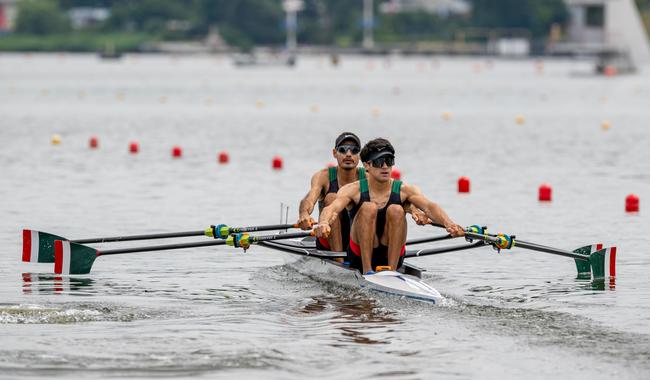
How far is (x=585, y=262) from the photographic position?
59.3ft

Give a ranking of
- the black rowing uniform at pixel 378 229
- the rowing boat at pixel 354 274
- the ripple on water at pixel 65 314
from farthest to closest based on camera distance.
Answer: the black rowing uniform at pixel 378 229 → the rowing boat at pixel 354 274 → the ripple on water at pixel 65 314

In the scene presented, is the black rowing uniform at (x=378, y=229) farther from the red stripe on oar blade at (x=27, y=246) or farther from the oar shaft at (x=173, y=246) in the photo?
the red stripe on oar blade at (x=27, y=246)

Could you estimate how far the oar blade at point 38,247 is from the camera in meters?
18.1

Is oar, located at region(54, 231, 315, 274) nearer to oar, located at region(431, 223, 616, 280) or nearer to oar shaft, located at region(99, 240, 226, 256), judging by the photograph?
oar shaft, located at region(99, 240, 226, 256)

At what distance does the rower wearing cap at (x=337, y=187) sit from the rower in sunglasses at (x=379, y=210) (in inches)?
28.9

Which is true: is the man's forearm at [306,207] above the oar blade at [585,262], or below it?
above

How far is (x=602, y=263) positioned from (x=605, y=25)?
87.1m

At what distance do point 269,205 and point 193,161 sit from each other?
32.8 feet

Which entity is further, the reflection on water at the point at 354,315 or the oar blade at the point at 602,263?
the oar blade at the point at 602,263

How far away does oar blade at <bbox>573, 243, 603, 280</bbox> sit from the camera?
1776cm

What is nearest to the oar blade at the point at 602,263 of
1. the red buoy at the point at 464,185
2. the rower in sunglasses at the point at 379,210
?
the rower in sunglasses at the point at 379,210

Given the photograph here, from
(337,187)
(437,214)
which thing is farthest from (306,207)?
(437,214)

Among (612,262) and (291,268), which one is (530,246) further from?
(291,268)

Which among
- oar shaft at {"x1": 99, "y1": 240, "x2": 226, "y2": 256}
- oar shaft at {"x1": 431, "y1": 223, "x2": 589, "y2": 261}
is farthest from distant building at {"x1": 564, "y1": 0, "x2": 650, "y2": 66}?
oar shaft at {"x1": 99, "y1": 240, "x2": 226, "y2": 256}
